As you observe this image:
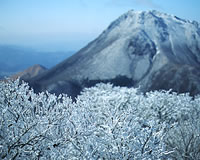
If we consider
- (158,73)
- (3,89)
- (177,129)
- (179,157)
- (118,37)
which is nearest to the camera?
(3,89)

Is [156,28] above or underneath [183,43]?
above

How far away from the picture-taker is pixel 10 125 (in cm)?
1097

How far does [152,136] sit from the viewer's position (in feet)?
38.9

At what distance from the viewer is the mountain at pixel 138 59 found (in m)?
90.0

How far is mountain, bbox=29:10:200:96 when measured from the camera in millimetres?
89981

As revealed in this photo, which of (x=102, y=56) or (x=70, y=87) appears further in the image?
(x=102, y=56)

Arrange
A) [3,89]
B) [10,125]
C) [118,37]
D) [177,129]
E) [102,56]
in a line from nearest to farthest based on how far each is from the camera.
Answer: [10,125] < [3,89] < [177,129] < [102,56] < [118,37]

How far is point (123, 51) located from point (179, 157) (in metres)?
110

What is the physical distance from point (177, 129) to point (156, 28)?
482 ft

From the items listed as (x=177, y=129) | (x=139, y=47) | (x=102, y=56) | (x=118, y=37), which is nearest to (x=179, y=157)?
(x=177, y=129)

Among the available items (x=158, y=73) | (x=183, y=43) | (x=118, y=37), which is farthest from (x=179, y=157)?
(x=183, y=43)

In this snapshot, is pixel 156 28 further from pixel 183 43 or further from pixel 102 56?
pixel 102 56

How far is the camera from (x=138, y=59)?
12269 cm

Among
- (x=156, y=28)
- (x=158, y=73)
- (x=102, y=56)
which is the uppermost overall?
(x=156, y=28)
